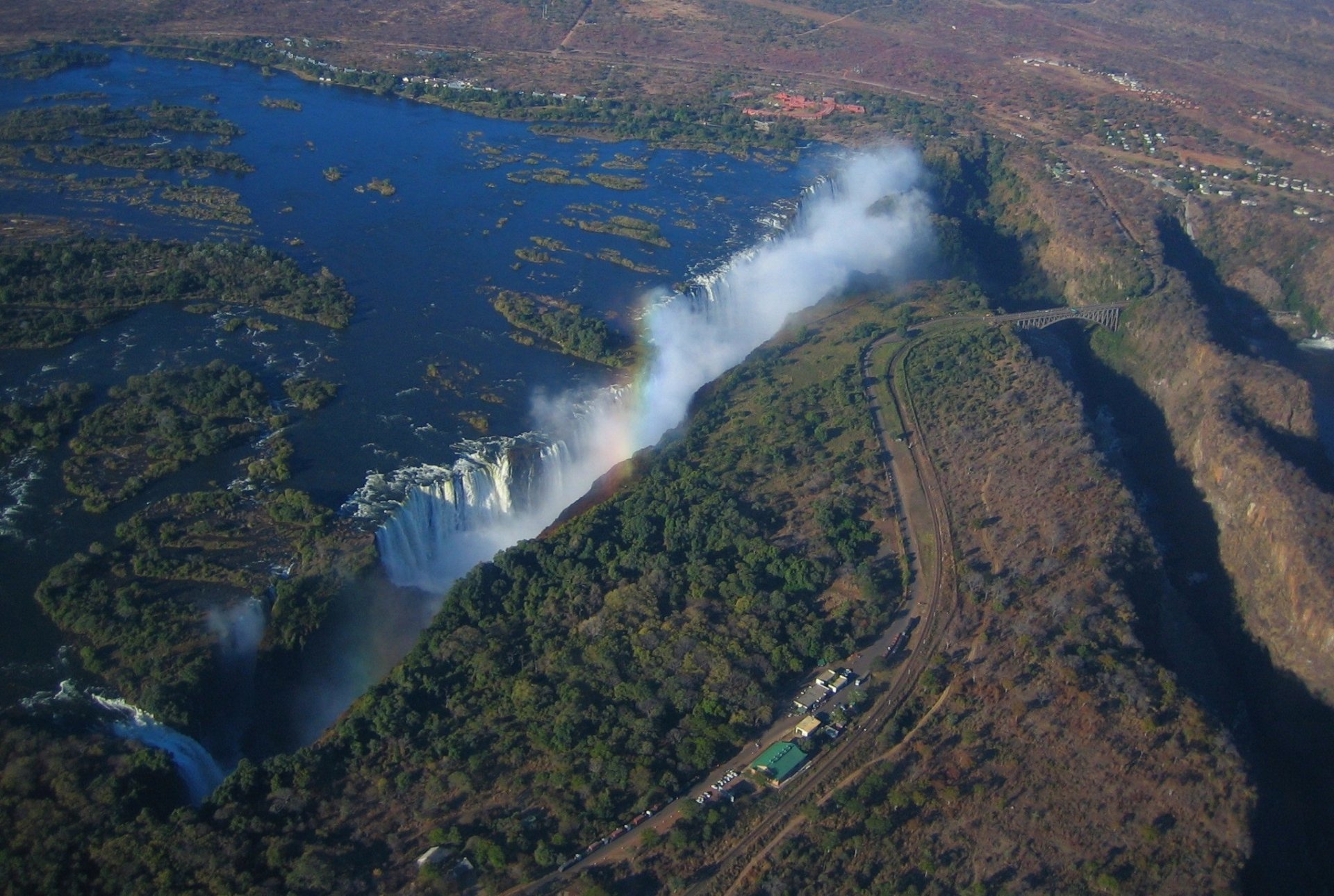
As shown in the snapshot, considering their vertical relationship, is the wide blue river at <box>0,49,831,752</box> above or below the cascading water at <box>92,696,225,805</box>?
above

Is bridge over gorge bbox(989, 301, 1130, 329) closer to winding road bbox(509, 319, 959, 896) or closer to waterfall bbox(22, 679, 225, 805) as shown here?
winding road bbox(509, 319, 959, 896)

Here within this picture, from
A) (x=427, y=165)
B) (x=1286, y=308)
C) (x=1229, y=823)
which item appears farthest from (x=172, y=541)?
(x=1286, y=308)

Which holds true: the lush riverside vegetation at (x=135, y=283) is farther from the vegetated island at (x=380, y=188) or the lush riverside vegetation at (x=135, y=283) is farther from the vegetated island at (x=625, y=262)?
the vegetated island at (x=625, y=262)

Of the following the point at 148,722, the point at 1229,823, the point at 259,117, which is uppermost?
the point at 259,117

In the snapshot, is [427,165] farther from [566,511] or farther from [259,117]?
[566,511]

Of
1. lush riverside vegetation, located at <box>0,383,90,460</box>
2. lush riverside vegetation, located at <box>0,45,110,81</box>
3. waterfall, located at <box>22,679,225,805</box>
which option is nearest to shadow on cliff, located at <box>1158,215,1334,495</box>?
waterfall, located at <box>22,679,225,805</box>

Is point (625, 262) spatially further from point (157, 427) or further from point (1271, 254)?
point (1271, 254)
